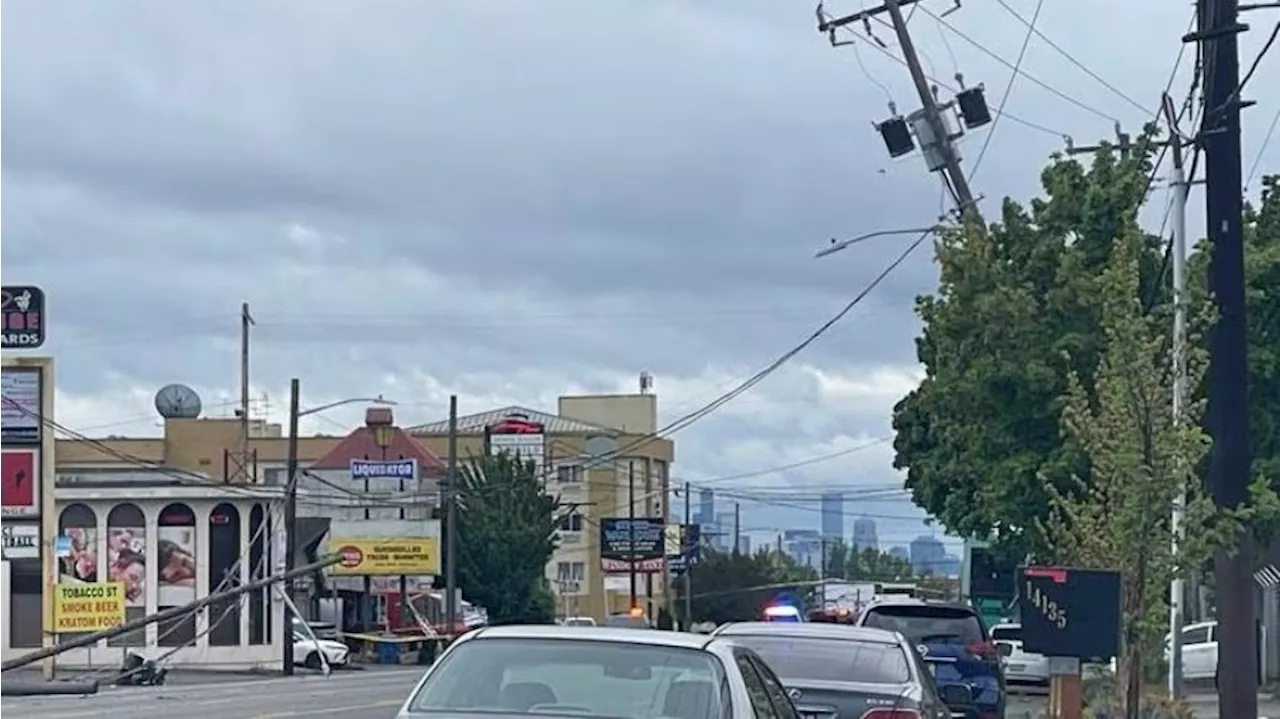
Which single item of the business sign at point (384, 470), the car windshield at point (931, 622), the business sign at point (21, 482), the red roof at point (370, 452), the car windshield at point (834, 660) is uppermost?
the red roof at point (370, 452)

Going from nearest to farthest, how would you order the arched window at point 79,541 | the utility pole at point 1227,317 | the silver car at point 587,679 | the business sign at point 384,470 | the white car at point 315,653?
the silver car at point 587,679
the utility pole at point 1227,317
the arched window at point 79,541
the white car at point 315,653
the business sign at point 384,470

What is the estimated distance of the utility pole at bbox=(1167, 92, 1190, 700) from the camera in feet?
68.4

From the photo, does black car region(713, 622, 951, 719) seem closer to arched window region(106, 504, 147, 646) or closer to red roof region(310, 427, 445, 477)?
arched window region(106, 504, 147, 646)

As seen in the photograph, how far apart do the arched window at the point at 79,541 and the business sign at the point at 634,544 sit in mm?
26468

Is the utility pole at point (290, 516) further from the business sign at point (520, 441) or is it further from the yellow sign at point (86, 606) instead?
the business sign at point (520, 441)

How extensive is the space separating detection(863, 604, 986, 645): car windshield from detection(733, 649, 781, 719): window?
611 inches

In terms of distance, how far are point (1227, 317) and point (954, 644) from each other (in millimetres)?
7522

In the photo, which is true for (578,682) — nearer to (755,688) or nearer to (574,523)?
(755,688)

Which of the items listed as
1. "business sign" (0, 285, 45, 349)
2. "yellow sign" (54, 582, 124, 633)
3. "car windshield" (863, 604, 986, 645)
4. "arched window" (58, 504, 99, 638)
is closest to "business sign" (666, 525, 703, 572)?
"arched window" (58, 504, 99, 638)

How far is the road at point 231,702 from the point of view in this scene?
31.0 metres

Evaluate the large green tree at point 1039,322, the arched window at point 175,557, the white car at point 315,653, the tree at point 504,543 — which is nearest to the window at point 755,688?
the large green tree at point 1039,322

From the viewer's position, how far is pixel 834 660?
→ 53.3 ft

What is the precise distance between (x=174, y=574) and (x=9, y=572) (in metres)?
→ 6.18

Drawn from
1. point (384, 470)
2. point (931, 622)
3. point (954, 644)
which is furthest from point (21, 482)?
point (954, 644)
